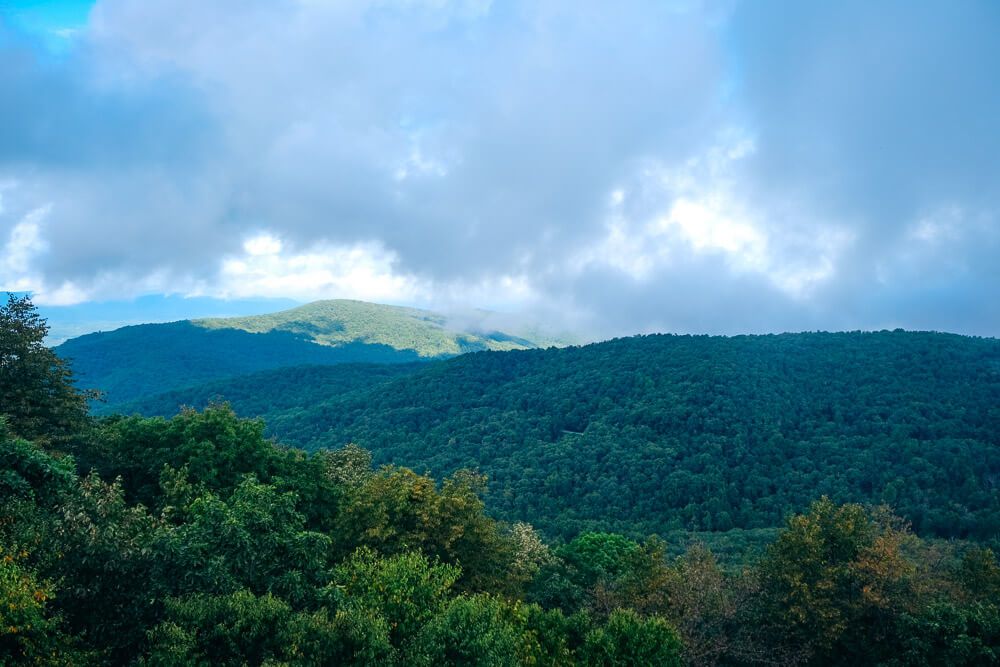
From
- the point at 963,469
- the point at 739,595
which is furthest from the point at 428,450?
the point at 739,595

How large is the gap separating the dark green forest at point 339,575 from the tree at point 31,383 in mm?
102

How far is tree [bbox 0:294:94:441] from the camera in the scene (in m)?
29.2

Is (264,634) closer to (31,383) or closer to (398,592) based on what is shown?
(398,592)

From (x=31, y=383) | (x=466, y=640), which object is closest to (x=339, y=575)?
(x=466, y=640)

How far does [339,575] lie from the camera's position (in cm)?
1991

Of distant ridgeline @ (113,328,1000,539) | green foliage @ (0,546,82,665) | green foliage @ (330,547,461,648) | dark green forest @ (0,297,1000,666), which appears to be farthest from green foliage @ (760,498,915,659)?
distant ridgeline @ (113,328,1000,539)

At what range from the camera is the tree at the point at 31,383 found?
2917 centimetres

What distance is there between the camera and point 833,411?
425 feet

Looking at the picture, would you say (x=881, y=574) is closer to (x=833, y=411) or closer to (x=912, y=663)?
(x=912, y=663)

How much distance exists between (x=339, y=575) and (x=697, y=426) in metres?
121

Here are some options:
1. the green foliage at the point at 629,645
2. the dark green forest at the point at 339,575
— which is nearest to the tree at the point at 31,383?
the dark green forest at the point at 339,575

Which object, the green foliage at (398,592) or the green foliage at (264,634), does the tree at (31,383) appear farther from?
the green foliage at (264,634)

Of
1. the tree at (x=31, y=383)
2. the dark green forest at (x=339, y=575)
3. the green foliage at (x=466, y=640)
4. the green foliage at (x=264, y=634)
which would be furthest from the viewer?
the tree at (x=31, y=383)

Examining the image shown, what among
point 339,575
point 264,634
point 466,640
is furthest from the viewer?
point 339,575
